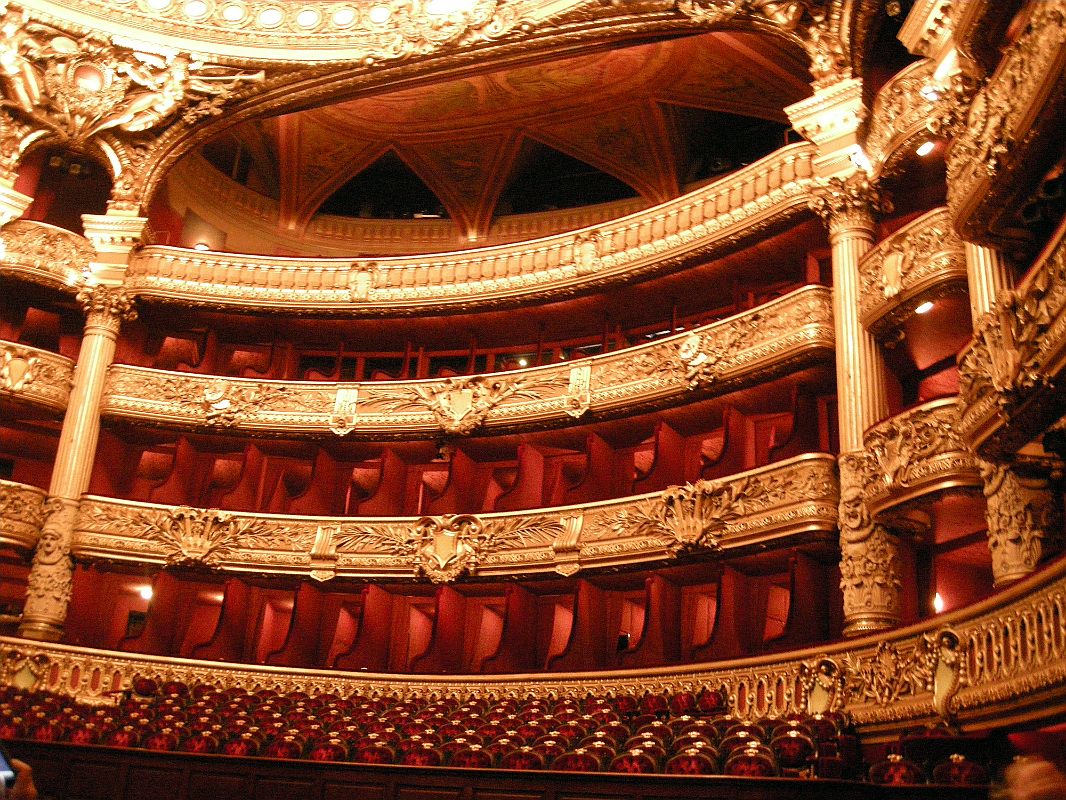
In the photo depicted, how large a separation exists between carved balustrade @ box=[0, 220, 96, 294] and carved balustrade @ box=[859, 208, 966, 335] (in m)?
10.9

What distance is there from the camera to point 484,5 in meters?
14.3

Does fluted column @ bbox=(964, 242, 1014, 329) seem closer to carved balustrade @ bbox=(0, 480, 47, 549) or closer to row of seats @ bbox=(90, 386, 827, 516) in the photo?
row of seats @ bbox=(90, 386, 827, 516)

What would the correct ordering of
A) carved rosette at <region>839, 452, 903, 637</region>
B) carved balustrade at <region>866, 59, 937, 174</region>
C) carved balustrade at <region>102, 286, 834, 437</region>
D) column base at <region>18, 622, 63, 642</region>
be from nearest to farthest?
carved rosette at <region>839, 452, 903, 637</region>, carved balustrade at <region>866, 59, 937, 174</region>, carved balustrade at <region>102, 286, 834, 437</region>, column base at <region>18, 622, 63, 642</region>

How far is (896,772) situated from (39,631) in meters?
10.6

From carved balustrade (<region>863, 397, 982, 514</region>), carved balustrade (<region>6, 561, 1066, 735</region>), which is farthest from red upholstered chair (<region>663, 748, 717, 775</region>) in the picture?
carved balustrade (<region>863, 397, 982, 514</region>)

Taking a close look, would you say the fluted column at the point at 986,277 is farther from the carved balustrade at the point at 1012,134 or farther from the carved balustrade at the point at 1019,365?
the carved balustrade at the point at 1019,365

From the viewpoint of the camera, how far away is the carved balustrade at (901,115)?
31.0 feet

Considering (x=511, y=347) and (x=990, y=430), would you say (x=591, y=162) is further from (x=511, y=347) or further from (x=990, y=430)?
(x=990, y=430)

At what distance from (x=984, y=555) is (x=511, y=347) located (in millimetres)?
7640

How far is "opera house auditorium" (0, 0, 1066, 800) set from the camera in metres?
6.95

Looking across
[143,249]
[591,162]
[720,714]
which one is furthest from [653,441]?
[143,249]

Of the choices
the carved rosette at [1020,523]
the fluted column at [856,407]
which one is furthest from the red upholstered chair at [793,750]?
the fluted column at [856,407]

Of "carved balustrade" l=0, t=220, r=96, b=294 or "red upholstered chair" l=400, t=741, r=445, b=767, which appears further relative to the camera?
"carved balustrade" l=0, t=220, r=96, b=294

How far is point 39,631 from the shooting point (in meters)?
12.6
